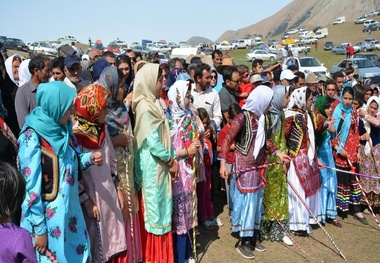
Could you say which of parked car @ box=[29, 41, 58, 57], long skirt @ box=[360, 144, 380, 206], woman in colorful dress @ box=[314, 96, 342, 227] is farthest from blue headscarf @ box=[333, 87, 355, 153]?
parked car @ box=[29, 41, 58, 57]

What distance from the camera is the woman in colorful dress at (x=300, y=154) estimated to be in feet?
15.9

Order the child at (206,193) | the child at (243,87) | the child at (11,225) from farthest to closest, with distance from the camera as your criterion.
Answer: the child at (243,87), the child at (206,193), the child at (11,225)

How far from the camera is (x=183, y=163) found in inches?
Answer: 161

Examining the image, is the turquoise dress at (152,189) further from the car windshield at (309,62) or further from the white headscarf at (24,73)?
the car windshield at (309,62)

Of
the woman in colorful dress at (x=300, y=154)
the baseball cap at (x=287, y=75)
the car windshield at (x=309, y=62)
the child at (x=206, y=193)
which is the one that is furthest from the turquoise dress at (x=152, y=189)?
the car windshield at (x=309, y=62)

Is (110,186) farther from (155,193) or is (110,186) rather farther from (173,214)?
(173,214)

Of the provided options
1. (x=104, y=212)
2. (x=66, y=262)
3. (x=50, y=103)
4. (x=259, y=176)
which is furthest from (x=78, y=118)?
(x=259, y=176)

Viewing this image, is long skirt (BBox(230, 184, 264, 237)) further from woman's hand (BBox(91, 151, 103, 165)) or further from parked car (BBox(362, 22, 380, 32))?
parked car (BBox(362, 22, 380, 32))

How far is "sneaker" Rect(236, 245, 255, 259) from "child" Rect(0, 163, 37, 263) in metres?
3.09

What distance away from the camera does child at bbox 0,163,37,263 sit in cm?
167

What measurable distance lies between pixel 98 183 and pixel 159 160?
786mm

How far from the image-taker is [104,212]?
313cm

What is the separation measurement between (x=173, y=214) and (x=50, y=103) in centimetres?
199

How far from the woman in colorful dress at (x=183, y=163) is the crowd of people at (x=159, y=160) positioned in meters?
0.01
